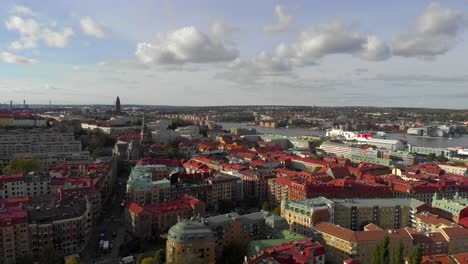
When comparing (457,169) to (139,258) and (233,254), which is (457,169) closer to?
(233,254)

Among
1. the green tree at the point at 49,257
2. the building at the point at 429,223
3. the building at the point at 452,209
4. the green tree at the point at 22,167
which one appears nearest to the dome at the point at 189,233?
the green tree at the point at 49,257

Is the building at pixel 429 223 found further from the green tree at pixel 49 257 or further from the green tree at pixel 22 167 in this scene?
the green tree at pixel 22 167

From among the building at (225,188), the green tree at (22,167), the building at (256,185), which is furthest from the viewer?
the green tree at (22,167)

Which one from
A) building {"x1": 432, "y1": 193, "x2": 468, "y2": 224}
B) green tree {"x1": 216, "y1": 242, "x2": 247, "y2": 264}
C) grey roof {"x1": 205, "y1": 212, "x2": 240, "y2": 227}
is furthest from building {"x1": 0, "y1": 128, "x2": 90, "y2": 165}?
building {"x1": 432, "y1": 193, "x2": 468, "y2": 224}

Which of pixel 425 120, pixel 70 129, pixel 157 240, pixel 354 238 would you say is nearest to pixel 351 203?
pixel 354 238

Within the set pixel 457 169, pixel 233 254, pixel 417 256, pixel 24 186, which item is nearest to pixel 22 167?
pixel 24 186
